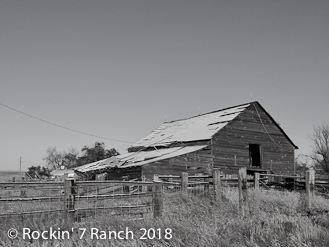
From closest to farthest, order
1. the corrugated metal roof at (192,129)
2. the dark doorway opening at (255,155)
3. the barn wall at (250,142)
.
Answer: the barn wall at (250,142), the corrugated metal roof at (192,129), the dark doorway opening at (255,155)

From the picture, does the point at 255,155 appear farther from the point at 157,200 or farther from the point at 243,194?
the point at 157,200

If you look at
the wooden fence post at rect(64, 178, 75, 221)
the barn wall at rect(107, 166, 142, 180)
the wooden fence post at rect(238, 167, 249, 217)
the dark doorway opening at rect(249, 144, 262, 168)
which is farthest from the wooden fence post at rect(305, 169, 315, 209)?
the dark doorway opening at rect(249, 144, 262, 168)

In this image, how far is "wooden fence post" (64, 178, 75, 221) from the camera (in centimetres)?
800

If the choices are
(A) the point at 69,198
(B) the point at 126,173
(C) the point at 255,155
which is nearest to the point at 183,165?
(B) the point at 126,173

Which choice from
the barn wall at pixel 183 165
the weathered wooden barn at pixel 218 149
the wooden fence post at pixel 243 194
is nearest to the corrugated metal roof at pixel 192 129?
the weathered wooden barn at pixel 218 149

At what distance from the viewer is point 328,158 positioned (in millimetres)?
46469

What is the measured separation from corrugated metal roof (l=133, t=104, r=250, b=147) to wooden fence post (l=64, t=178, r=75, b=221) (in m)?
18.4

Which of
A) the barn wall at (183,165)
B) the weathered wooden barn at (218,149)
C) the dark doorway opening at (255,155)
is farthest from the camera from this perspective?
the dark doorway opening at (255,155)

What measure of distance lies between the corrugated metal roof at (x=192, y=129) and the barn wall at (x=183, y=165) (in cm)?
156

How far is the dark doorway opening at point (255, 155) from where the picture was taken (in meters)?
28.2

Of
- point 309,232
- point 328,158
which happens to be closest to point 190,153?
point 309,232

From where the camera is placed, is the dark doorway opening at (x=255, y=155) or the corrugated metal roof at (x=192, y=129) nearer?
the corrugated metal roof at (x=192, y=129)

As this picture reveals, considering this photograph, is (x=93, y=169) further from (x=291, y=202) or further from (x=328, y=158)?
(x=328, y=158)

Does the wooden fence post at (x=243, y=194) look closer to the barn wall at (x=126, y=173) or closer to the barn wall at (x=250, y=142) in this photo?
the barn wall at (x=126, y=173)
